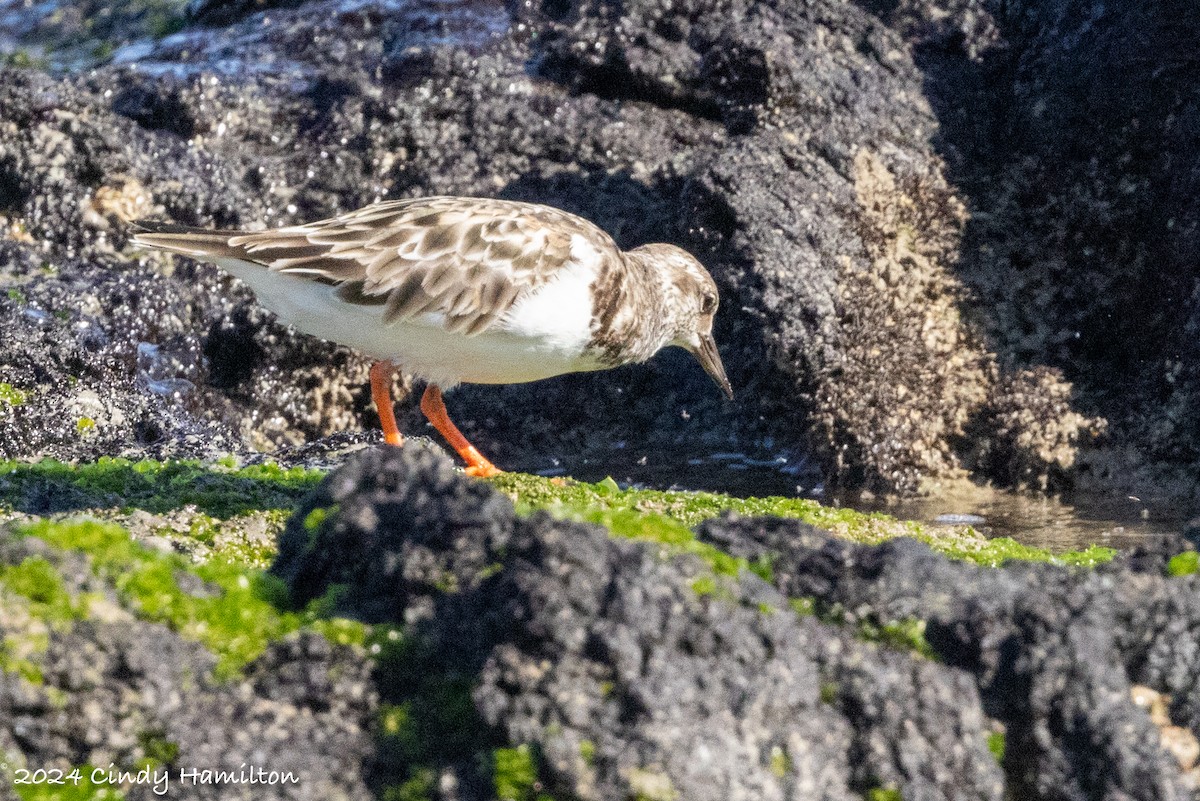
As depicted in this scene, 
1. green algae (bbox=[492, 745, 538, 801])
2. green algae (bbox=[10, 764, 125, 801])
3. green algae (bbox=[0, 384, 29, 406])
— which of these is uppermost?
green algae (bbox=[492, 745, 538, 801])

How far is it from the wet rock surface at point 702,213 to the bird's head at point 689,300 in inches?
24.2

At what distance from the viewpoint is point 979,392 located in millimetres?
8211

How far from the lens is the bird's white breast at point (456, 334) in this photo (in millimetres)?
5949

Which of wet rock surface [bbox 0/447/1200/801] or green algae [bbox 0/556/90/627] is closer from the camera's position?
wet rock surface [bbox 0/447/1200/801]

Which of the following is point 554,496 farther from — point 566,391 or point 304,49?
point 304,49

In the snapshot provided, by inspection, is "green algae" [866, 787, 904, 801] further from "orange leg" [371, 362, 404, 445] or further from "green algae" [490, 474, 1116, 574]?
"orange leg" [371, 362, 404, 445]

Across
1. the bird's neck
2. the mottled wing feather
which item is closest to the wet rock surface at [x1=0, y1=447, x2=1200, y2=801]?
the mottled wing feather

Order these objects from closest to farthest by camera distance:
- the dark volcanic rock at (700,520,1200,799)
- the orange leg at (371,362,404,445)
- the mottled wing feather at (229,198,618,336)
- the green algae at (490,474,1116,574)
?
1. the dark volcanic rock at (700,520,1200,799)
2. the green algae at (490,474,1116,574)
3. the mottled wing feather at (229,198,618,336)
4. the orange leg at (371,362,404,445)

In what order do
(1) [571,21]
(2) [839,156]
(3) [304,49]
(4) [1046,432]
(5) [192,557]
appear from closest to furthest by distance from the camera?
(5) [192,557] → (4) [1046,432] → (2) [839,156] → (1) [571,21] → (3) [304,49]

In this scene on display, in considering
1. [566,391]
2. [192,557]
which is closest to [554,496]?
[192,557]

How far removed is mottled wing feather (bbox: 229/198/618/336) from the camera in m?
5.88

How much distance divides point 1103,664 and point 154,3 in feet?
44.0

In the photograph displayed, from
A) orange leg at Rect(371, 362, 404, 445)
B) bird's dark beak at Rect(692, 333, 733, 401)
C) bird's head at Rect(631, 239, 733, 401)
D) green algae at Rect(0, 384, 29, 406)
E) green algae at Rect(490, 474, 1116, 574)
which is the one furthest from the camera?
bird's dark beak at Rect(692, 333, 733, 401)

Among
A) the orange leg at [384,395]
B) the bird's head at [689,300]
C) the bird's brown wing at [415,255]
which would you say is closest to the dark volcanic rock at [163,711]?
the bird's brown wing at [415,255]
